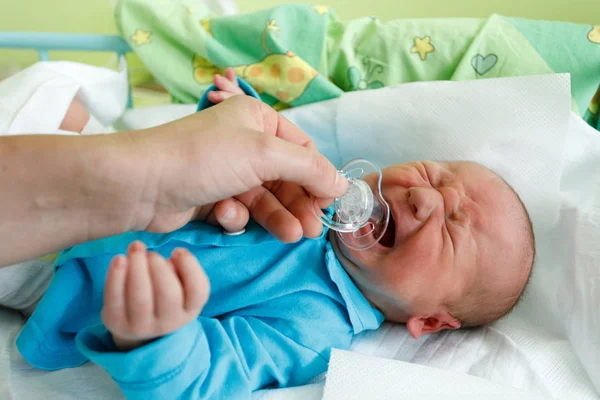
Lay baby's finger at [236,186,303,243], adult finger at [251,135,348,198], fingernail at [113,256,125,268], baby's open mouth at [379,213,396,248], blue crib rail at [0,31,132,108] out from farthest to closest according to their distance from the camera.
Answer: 1. blue crib rail at [0,31,132,108]
2. baby's open mouth at [379,213,396,248]
3. baby's finger at [236,186,303,243]
4. adult finger at [251,135,348,198]
5. fingernail at [113,256,125,268]

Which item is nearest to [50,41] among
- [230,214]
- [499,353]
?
[230,214]

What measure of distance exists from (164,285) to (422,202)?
460mm

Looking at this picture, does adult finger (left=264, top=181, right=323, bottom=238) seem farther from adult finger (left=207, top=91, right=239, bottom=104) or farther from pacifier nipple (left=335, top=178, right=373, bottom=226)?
adult finger (left=207, top=91, right=239, bottom=104)

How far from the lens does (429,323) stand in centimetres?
95

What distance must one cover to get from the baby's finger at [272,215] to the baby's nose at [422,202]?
7.8 inches

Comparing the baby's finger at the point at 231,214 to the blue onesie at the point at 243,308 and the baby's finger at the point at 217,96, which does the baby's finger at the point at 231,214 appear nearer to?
the blue onesie at the point at 243,308

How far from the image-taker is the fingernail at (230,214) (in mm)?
796

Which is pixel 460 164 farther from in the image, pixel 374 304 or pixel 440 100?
pixel 374 304

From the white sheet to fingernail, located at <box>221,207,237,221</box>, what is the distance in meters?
0.27

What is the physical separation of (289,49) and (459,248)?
613 mm

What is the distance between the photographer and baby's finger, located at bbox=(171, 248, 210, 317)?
1.76 feet

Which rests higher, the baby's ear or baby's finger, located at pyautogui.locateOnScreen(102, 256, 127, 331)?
baby's finger, located at pyautogui.locateOnScreen(102, 256, 127, 331)

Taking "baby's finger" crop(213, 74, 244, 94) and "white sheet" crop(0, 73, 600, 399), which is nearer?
"white sheet" crop(0, 73, 600, 399)

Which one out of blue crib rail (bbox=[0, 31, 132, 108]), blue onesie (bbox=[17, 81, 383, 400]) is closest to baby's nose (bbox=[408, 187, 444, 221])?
blue onesie (bbox=[17, 81, 383, 400])
